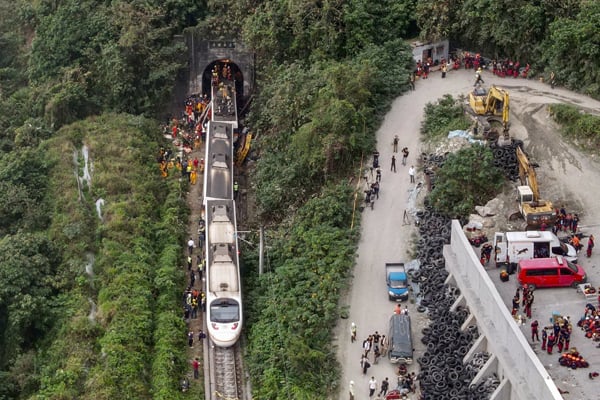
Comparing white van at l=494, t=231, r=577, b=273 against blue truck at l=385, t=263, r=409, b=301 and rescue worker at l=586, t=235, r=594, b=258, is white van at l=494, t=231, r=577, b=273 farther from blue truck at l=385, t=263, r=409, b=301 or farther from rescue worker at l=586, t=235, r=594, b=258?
blue truck at l=385, t=263, r=409, b=301

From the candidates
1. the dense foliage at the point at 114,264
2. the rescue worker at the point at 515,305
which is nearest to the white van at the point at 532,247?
the rescue worker at the point at 515,305

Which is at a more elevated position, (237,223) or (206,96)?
(206,96)

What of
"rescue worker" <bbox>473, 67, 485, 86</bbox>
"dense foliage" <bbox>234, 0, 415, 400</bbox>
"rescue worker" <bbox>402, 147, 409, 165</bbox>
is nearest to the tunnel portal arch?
"dense foliage" <bbox>234, 0, 415, 400</bbox>

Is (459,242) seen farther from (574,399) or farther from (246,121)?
(246,121)

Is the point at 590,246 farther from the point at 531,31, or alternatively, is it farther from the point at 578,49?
the point at 531,31

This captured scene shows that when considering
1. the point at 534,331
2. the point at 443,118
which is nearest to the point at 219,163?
the point at 443,118

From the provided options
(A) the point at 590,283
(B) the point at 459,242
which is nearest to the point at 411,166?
(B) the point at 459,242
